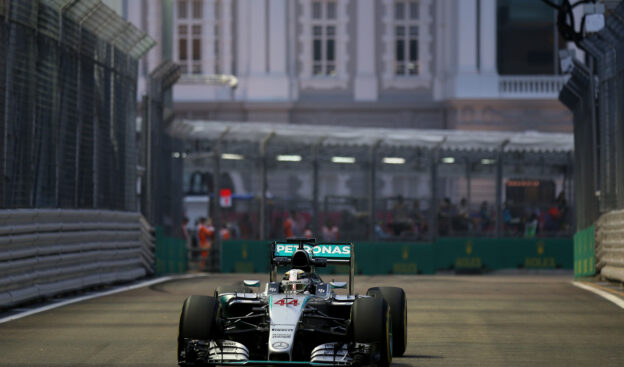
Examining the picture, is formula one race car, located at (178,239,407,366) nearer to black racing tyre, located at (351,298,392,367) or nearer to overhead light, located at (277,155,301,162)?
black racing tyre, located at (351,298,392,367)

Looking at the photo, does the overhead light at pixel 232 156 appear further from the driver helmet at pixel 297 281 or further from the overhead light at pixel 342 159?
the driver helmet at pixel 297 281

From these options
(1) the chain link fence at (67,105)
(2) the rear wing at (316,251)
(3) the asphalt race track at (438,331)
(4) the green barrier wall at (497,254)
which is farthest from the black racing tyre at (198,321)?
(4) the green barrier wall at (497,254)

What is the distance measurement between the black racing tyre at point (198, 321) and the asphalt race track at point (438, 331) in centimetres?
86

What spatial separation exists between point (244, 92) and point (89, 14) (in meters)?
35.0

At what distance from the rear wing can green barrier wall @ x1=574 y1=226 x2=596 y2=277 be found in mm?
15200

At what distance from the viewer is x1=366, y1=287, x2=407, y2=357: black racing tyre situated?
11.1 meters

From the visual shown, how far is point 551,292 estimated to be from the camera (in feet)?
67.4

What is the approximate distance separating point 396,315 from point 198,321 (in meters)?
1.93

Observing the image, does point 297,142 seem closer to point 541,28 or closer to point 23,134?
point 23,134

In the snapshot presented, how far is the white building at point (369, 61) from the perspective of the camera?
2186 inches

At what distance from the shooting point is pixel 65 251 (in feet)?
64.5

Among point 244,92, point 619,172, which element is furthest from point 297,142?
point 244,92

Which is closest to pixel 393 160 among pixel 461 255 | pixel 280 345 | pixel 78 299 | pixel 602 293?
Answer: pixel 461 255

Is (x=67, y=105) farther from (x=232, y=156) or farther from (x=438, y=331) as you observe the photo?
(x=232, y=156)
